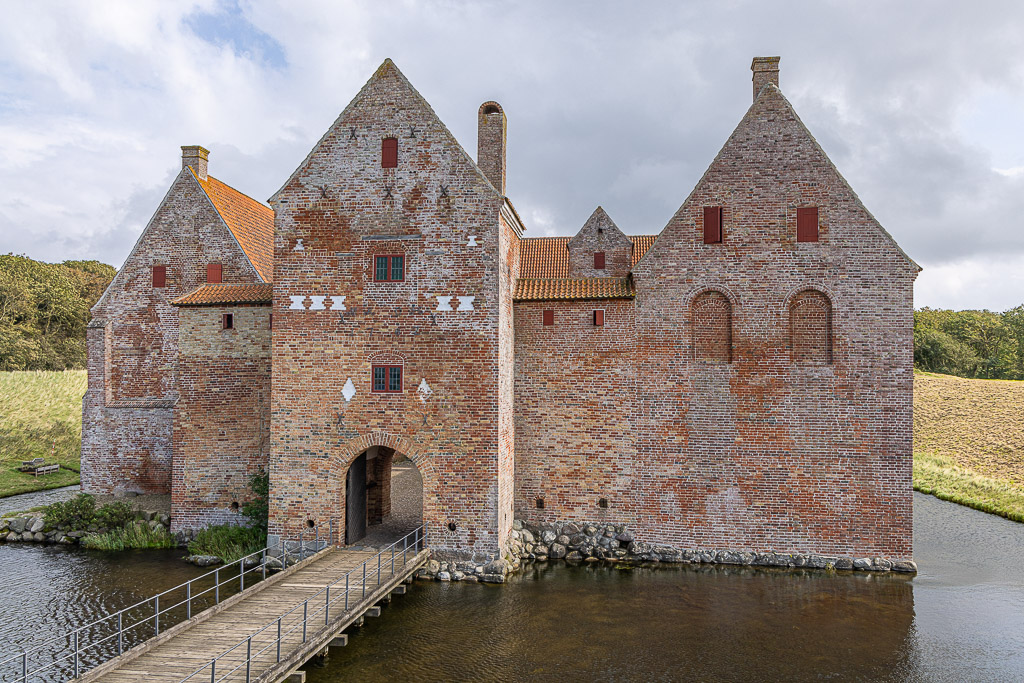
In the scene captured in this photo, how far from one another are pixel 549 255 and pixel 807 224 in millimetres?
17838

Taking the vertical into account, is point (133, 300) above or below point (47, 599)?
above

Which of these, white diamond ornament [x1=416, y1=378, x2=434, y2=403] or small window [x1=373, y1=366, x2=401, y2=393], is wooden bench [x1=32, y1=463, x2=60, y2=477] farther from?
white diamond ornament [x1=416, y1=378, x2=434, y2=403]

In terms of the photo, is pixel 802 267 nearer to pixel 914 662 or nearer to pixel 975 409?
pixel 914 662

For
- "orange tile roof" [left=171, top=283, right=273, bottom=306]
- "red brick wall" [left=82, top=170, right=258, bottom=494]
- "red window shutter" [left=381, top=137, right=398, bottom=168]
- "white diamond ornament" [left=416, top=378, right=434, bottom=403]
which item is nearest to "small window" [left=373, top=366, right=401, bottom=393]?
"white diamond ornament" [left=416, top=378, right=434, bottom=403]

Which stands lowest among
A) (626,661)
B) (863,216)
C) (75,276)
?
(626,661)

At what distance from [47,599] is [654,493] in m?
13.0

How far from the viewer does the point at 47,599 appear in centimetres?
1264

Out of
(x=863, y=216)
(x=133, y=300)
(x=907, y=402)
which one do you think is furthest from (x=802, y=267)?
(x=133, y=300)

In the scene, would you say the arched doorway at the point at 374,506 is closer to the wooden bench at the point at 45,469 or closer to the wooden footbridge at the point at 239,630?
the wooden footbridge at the point at 239,630

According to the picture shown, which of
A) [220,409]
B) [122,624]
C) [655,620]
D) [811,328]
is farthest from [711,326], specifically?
[122,624]

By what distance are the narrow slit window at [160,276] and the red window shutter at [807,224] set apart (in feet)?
58.9

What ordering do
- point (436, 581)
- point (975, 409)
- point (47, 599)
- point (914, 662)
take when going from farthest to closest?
point (975, 409), point (436, 581), point (47, 599), point (914, 662)

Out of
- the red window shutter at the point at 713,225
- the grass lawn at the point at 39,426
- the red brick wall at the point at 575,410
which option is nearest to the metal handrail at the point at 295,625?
the red brick wall at the point at 575,410

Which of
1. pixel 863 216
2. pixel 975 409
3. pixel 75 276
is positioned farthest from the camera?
pixel 75 276
